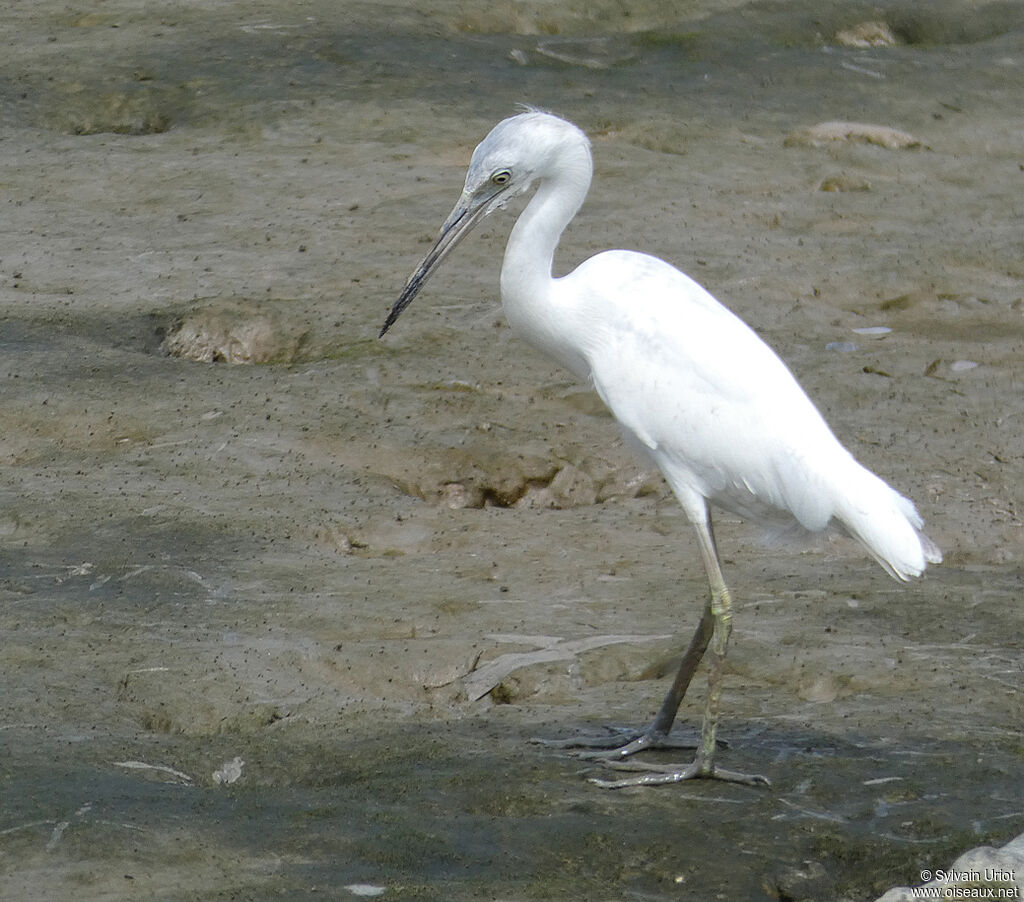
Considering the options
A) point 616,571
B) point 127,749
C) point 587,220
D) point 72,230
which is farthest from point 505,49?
point 127,749

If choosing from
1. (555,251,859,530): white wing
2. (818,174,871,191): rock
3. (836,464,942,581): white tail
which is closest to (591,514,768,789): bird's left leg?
(555,251,859,530): white wing

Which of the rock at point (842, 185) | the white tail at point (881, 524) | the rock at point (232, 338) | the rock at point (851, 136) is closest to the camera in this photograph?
the white tail at point (881, 524)

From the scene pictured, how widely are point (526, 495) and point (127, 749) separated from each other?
2.17 metres

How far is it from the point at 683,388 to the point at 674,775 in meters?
0.96

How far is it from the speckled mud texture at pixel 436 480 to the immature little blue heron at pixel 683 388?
0.47m

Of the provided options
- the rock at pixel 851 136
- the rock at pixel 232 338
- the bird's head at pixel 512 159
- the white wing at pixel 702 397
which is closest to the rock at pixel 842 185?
the rock at pixel 851 136

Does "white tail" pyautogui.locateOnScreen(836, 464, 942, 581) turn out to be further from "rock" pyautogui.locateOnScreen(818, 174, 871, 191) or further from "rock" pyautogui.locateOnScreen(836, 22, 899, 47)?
"rock" pyautogui.locateOnScreen(836, 22, 899, 47)

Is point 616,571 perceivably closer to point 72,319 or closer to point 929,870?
point 929,870

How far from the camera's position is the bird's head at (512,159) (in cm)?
405

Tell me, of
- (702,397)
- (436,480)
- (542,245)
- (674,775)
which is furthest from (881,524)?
(436,480)

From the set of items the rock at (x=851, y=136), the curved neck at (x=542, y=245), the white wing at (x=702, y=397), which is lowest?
the rock at (x=851, y=136)

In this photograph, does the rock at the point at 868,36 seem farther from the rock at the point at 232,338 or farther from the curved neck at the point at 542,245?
the curved neck at the point at 542,245

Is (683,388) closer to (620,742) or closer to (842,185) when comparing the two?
(620,742)

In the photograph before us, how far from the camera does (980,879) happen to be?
3059mm
